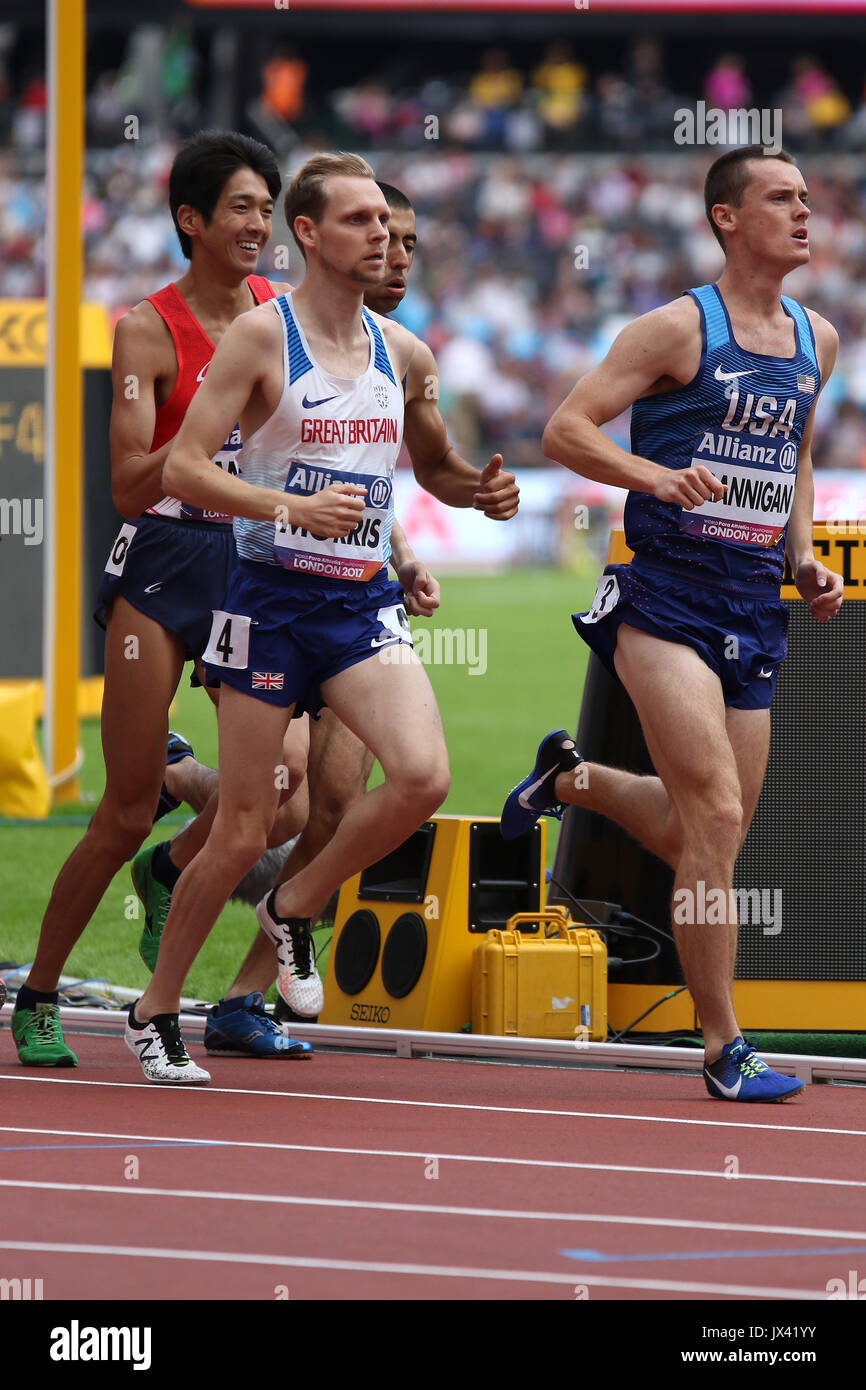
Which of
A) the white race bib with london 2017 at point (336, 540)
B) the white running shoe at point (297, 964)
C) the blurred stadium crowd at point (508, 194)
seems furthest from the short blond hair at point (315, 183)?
the blurred stadium crowd at point (508, 194)

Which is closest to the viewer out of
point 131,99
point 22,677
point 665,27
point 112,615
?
point 112,615

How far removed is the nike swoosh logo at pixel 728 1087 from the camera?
232 inches

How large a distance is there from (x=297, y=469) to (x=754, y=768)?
147 centimetres

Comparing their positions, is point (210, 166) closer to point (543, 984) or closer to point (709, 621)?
point (709, 621)

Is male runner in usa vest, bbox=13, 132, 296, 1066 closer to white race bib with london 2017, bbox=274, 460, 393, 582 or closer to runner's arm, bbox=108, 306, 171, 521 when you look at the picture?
runner's arm, bbox=108, 306, 171, 521

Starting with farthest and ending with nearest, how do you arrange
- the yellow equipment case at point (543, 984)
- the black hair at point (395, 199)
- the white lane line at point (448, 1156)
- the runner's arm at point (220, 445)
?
the black hair at point (395, 199), the yellow equipment case at point (543, 984), the runner's arm at point (220, 445), the white lane line at point (448, 1156)

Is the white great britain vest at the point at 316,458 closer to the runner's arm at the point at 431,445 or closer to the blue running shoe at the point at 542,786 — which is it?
the runner's arm at the point at 431,445

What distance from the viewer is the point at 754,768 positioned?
6141 mm

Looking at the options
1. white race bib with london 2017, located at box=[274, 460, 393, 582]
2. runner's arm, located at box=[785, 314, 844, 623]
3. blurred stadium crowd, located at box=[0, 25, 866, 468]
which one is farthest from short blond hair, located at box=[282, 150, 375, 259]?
blurred stadium crowd, located at box=[0, 25, 866, 468]

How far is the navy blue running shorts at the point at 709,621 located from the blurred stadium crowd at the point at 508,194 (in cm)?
2841
